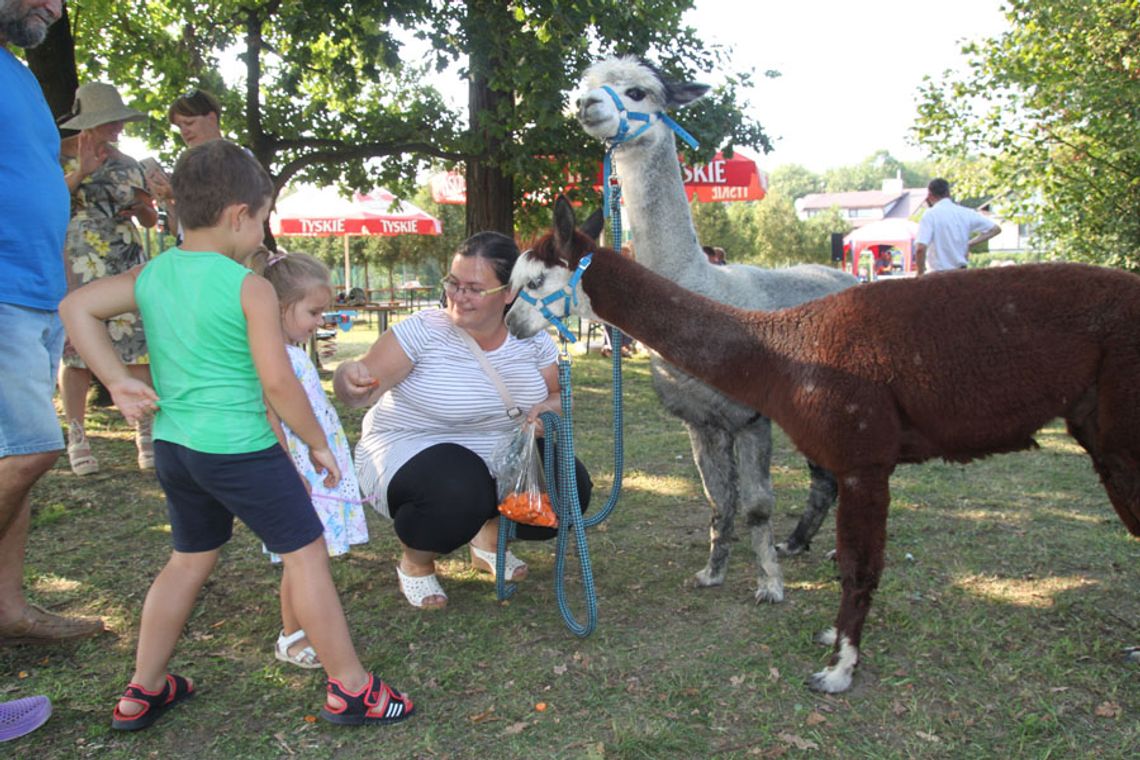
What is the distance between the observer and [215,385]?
2146mm

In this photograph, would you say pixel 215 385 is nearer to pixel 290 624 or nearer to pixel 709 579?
pixel 290 624

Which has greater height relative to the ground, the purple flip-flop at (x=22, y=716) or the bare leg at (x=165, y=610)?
the bare leg at (x=165, y=610)

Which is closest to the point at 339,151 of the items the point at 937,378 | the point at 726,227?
the point at 937,378

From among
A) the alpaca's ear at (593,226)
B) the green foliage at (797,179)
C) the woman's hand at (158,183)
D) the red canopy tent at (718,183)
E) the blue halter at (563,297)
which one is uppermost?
the green foliage at (797,179)

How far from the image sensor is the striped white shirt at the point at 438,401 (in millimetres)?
3168

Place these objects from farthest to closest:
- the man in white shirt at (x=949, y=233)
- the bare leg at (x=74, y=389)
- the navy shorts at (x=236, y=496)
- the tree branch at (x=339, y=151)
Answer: the tree branch at (x=339, y=151)
the man in white shirt at (x=949, y=233)
the bare leg at (x=74, y=389)
the navy shorts at (x=236, y=496)

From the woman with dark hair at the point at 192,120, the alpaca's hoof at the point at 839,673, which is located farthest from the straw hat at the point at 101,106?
the alpaca's hoof at the point at 839,673

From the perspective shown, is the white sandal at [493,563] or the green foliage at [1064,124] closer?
the white sandal at [493,563]

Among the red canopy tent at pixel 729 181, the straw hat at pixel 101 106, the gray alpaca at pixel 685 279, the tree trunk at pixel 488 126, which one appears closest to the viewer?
the gray alpaca at pixel 685 279

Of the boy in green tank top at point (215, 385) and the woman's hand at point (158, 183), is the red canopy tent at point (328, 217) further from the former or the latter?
the boy in green tank top at point (215, 385)

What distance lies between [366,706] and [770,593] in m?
1.73

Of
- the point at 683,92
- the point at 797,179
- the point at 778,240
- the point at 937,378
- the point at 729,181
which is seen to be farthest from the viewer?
the point at 797,179

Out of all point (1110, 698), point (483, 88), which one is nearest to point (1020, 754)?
point (1110, 698)

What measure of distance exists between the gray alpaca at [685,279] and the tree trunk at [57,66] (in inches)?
226
